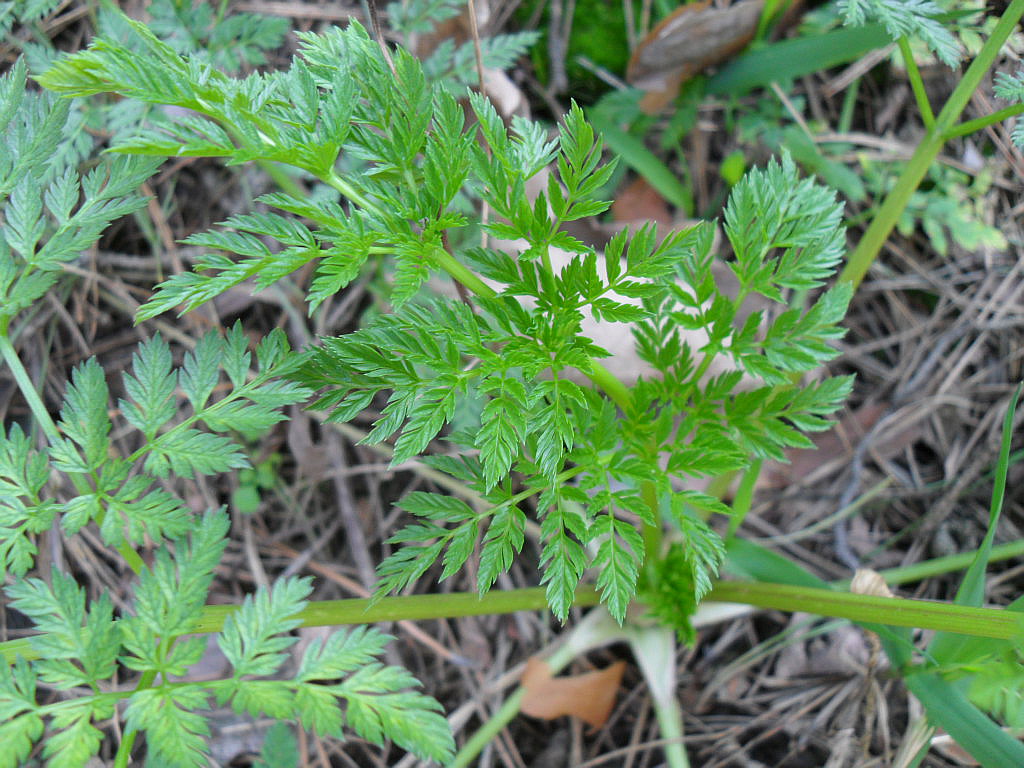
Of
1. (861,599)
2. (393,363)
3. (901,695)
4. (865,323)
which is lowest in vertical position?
(901,695)

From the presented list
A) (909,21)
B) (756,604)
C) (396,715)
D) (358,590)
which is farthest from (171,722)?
(909,21)

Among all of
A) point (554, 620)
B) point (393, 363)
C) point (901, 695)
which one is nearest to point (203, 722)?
point (393, 363)

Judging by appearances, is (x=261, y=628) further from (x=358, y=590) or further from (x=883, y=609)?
(x=883, y=609)

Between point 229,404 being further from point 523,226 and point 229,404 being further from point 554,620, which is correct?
point 554,620

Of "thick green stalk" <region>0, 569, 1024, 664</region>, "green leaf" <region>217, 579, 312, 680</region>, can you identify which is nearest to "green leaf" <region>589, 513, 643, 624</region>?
"thick green stalk" <region>0, 569, 1024, 664</region>

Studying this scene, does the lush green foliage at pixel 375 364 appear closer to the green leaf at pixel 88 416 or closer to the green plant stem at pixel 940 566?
the green leaf at pixel 88 416

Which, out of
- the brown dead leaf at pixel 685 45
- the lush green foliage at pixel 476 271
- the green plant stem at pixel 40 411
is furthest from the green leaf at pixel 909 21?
the green plant stem at pixel 40 411
